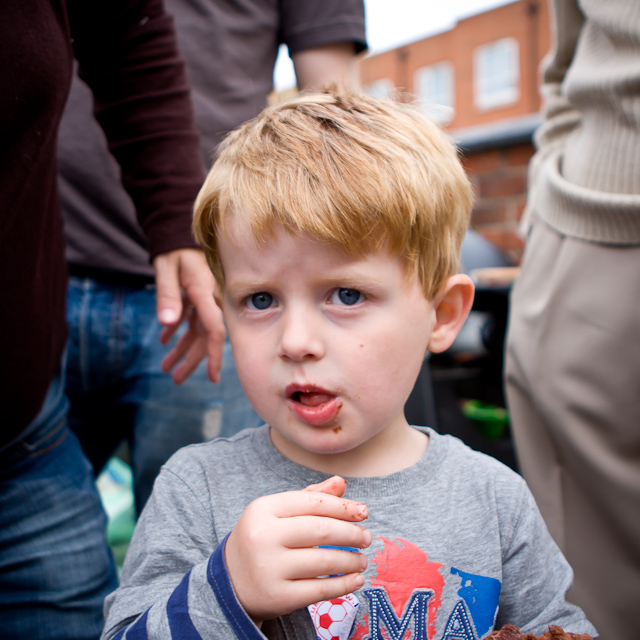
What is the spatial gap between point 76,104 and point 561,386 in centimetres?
111

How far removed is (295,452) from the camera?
0.78 meters

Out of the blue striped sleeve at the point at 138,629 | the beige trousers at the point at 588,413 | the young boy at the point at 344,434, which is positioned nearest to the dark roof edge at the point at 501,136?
the beige trousers at the point at 588,413

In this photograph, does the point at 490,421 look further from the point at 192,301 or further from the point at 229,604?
the point at 229,604

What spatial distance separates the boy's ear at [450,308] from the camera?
2.65ft

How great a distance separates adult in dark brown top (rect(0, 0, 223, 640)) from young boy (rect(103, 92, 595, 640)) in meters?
0.23

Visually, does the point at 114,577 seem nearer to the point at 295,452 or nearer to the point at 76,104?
the point at 295,452

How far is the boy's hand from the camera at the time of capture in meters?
0.56

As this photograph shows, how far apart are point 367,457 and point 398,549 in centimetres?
12

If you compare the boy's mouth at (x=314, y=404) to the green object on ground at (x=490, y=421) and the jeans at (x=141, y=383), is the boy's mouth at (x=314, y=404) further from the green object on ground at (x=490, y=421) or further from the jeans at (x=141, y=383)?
the green object on ground at (x=490, y=421)

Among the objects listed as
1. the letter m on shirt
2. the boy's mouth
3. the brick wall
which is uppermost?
the boy's mouth

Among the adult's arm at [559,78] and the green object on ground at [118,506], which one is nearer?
the adult's arm at [559,78]

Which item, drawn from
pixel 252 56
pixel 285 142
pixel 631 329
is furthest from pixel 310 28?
pixel 631 329

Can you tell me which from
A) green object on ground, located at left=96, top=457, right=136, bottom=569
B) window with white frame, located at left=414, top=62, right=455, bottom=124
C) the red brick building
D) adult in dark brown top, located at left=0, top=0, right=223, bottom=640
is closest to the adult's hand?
adult in dark brown top, located at left=0, top=0, right=223, bottom=640

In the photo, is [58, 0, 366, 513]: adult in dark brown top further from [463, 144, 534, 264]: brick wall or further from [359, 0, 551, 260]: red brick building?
[359, 0, 551, 260]: red brick building
